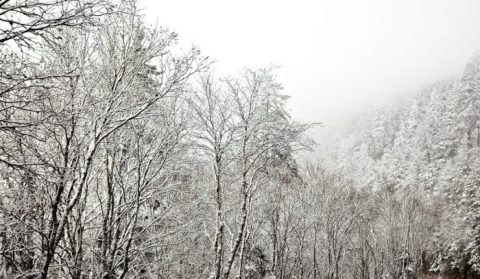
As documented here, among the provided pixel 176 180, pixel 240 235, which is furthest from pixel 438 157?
pixel 240 235

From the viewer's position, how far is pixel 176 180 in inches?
654

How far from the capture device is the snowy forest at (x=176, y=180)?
6.69 meters

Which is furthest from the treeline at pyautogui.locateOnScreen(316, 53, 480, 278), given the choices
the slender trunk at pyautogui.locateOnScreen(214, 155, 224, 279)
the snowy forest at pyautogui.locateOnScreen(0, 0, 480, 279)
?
the slender trunk at pyautogui.locateOnScreen(214, 155, 224, 279)

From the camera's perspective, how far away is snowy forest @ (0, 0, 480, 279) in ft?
21.9

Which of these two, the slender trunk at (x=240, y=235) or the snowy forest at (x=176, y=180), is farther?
the slender trunk at (x=240, y=235)

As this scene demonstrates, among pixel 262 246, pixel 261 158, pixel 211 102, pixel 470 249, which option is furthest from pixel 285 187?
pixel 470 249

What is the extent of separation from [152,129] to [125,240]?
10.3ft

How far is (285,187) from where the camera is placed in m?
22.8

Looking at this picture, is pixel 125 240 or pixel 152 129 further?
pixel 152 129

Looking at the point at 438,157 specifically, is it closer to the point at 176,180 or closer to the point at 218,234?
the point at 176,180

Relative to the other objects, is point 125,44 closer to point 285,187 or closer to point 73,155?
point 73,155

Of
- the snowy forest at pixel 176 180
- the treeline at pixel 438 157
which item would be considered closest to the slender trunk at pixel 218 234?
the snowy forest at pixel 176 180

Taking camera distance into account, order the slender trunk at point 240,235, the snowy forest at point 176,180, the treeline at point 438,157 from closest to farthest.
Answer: the snowy forest at point 176,180 → the slender trunk at point 240,235 → the treeline at point 438,157

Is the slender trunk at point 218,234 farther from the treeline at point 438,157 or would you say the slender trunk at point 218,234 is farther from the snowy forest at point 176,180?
the treeline at point 438,157
